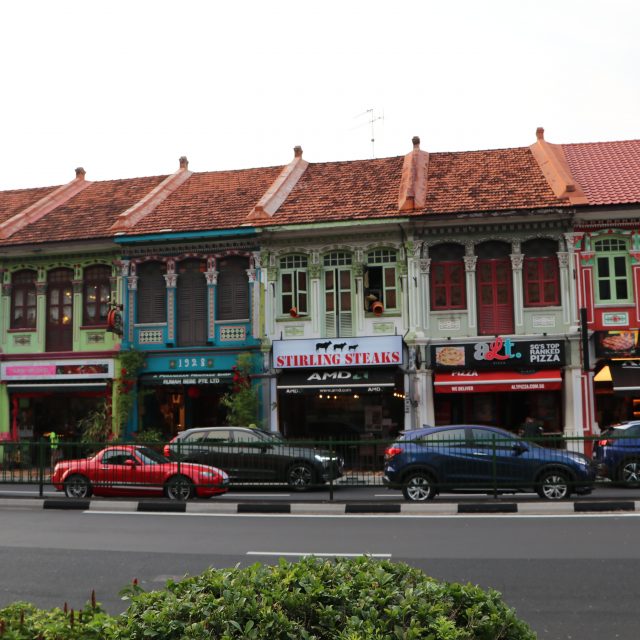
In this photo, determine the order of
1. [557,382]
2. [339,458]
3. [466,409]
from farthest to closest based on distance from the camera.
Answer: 1. [466,409]
2. [557,382]
3. [339,458]

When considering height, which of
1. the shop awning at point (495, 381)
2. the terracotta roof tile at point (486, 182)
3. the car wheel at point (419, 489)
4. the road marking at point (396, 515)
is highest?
the terracotta roof tile at point (486, 182)

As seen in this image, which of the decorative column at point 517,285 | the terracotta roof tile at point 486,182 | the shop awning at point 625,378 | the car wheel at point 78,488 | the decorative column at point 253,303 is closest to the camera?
the car wheel at point 78,488

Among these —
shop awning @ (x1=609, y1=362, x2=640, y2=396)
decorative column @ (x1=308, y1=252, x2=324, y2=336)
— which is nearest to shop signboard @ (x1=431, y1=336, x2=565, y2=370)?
shop awning @ (x1=609, y1=362, x2=640, y2=396)

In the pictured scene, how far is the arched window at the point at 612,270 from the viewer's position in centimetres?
2353

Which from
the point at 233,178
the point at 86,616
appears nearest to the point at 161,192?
the point at 233,178

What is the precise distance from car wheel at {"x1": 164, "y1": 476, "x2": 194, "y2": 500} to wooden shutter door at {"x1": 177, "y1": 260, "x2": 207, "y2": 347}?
31.4 feet

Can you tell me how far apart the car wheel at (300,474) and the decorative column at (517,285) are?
9.50 metres

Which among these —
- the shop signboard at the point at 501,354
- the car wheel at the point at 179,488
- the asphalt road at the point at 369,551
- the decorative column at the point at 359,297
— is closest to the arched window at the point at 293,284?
the decorative column at the point at 359,297

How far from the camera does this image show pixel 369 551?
406 inches

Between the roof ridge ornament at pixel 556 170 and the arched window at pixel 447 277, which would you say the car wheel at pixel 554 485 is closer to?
the arched window at pixel 447 277

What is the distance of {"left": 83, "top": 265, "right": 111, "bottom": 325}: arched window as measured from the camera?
26.7 metres

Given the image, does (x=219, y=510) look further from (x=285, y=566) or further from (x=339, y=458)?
(x=285, y=566)

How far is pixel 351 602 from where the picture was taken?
3.65 m

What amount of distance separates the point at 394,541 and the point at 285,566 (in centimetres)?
735
